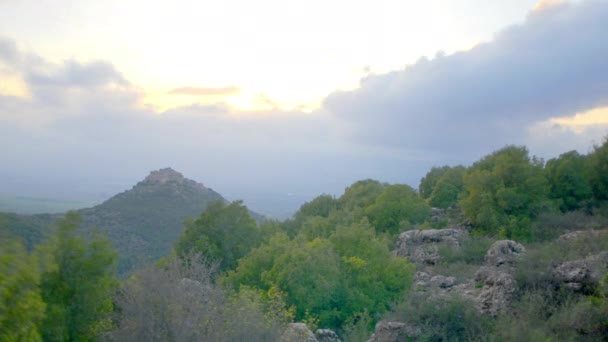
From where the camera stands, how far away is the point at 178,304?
476 inches

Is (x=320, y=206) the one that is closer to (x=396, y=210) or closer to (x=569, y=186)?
(x=396, y=210)

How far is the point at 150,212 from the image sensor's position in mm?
60875

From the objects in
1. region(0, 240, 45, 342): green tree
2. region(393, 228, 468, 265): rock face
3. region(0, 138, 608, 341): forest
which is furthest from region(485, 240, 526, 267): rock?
region(0, 240, 45, 342): green tree

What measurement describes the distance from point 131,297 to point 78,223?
2455mm

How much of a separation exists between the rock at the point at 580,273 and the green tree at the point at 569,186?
20909 mm

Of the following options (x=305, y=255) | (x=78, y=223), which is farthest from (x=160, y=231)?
(x=78, y=223)

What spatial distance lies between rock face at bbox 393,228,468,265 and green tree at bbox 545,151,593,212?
10.6 metres

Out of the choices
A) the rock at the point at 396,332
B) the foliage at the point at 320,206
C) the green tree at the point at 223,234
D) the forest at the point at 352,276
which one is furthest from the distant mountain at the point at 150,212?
the rock at the point at 396,332

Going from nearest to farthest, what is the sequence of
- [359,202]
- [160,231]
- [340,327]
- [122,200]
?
[340,327] → [359,202] → [160,231] → [122,200]

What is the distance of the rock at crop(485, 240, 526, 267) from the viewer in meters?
20.8

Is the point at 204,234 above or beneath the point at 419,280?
above

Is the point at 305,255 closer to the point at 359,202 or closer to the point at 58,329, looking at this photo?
the point at 58,329

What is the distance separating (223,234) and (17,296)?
26.0 m

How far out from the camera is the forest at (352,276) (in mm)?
11922
